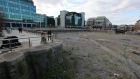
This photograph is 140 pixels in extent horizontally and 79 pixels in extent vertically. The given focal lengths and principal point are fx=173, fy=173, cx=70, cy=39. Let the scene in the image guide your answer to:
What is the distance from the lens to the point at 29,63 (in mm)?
10188

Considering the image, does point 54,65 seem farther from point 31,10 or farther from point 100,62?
point 31,10

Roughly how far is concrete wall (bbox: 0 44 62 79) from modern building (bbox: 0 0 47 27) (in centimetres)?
6993

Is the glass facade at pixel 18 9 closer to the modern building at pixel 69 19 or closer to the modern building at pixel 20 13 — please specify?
the modern building at pixel 20 13

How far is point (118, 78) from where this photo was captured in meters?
13.6

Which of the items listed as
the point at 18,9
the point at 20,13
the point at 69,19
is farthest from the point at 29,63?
the point at 69,19

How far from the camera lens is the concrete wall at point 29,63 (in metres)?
7.80

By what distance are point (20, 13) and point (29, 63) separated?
276 feet

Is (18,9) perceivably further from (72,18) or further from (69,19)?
(72,18)

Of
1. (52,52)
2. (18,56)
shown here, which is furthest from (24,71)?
(52,52)

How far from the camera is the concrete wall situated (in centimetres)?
780

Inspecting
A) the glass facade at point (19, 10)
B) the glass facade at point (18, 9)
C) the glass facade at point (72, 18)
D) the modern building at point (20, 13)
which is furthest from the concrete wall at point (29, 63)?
the glass facade at point (72, 18)

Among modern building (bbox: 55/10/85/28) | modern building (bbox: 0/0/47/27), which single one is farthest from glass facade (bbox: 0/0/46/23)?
modern building (bbox: 55/10/85/28)

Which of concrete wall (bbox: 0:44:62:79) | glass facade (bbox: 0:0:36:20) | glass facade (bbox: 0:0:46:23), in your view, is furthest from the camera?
glass facade (bbox: 0:0:46:23)

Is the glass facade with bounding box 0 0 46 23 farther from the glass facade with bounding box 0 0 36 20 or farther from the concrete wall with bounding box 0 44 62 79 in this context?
the concrete wall with bounding box 0 44 62 79
